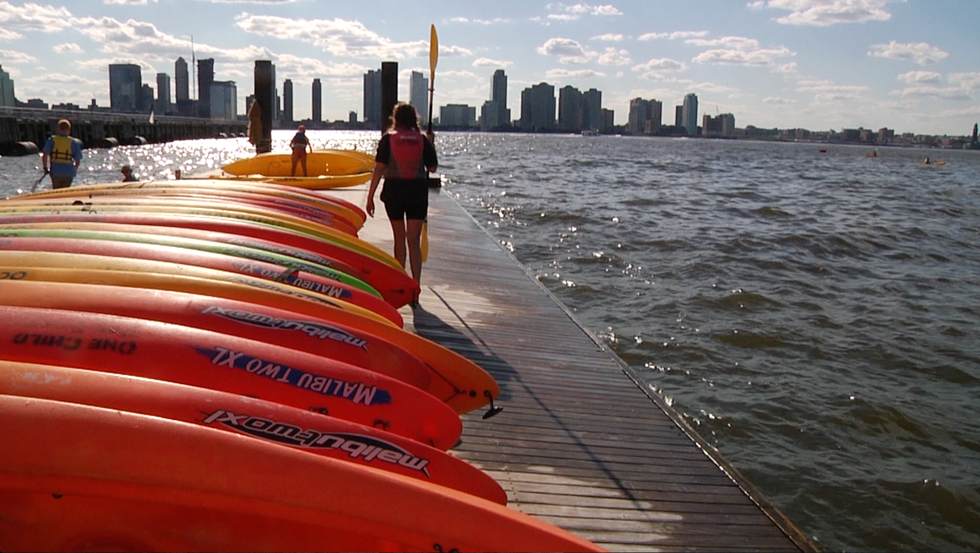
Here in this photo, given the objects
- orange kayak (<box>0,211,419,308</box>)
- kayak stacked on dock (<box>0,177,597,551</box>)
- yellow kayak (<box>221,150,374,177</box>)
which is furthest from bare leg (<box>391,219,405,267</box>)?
yellow kayak (<box>221,150,374,177</box>)

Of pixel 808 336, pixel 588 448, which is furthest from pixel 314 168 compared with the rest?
pixel 588 448

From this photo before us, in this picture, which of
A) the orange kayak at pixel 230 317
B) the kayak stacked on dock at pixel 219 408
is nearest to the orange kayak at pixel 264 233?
the kayak stacked on dock at pixel 219 408

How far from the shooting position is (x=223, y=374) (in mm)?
3051

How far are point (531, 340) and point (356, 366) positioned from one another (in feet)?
10.6

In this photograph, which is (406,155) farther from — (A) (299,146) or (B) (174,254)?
(A) (299,146)

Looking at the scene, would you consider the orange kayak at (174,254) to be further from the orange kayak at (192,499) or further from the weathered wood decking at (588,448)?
the orange kayak at (192,499)

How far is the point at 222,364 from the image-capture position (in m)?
3.07

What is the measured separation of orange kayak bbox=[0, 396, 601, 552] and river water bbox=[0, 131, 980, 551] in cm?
290

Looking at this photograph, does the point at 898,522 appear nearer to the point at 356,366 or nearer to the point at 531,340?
the point at 531,340

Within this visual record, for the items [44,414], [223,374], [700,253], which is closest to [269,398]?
[223,374]

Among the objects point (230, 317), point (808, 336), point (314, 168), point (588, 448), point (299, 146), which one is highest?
point (299, 146)

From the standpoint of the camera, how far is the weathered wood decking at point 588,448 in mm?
3619

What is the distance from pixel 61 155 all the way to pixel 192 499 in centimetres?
1125

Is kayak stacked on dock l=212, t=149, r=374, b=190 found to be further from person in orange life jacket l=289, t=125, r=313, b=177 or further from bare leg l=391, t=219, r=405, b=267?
bare leg l=391, t=219, r=405, b=267
